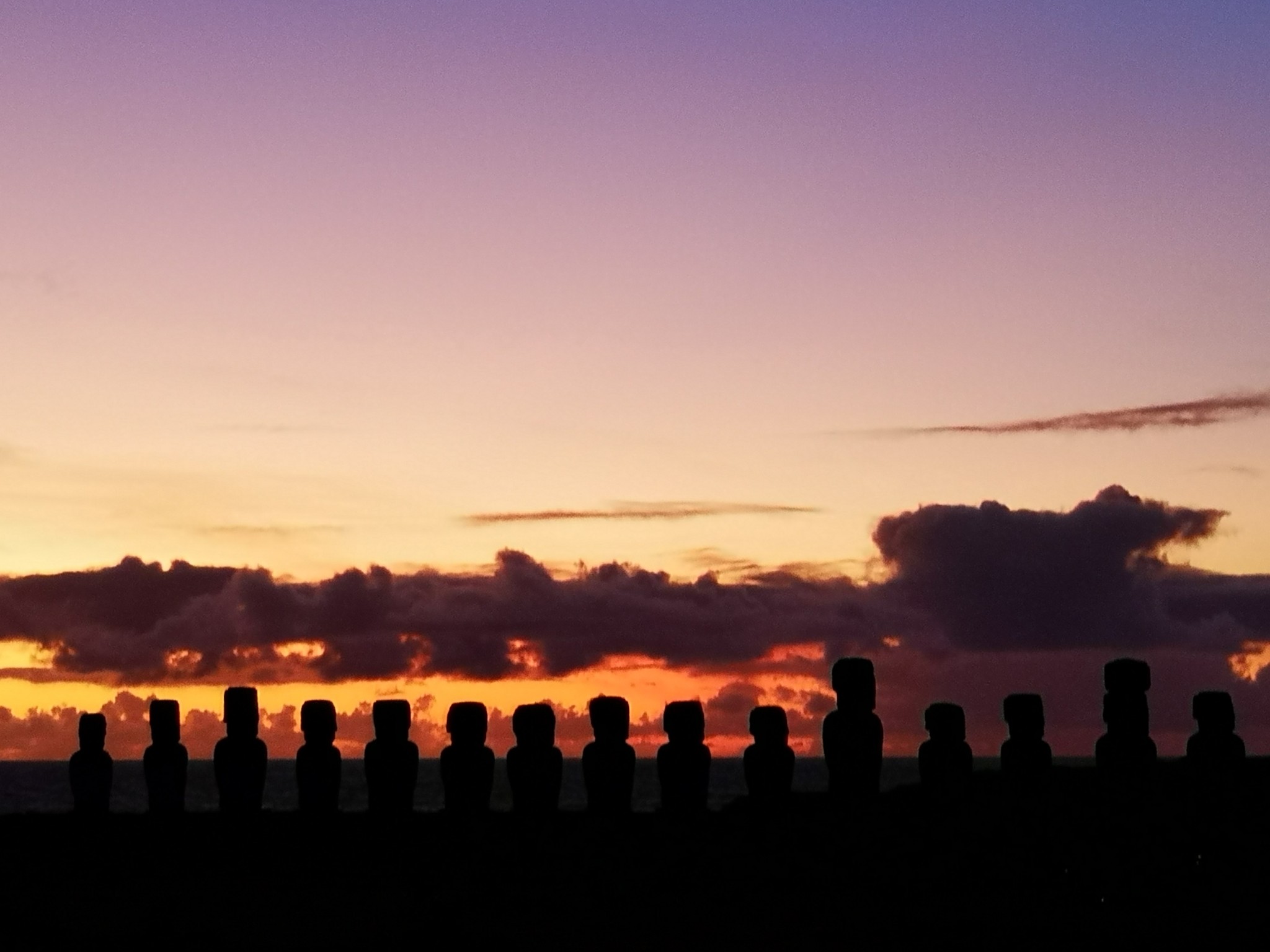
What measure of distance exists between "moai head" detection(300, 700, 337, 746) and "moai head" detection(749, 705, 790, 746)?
5433 millimetres

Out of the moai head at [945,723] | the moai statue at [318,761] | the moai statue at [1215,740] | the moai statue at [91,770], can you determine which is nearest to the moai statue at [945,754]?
the moai head at [945,723]

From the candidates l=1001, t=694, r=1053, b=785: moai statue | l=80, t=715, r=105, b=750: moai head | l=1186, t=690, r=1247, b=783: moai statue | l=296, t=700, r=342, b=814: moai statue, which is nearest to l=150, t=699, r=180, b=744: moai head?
l=80, t=715, r=105, b=750: moai head

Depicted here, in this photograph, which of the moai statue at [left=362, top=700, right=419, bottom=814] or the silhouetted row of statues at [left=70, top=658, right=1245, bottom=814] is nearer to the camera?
the silhouetted row of statues at [left=70, top=658, right=1245, bottom=814]

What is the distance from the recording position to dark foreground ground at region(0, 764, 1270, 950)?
18812 mm

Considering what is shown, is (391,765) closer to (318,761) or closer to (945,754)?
(318,761)

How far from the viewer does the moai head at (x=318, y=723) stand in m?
25.8

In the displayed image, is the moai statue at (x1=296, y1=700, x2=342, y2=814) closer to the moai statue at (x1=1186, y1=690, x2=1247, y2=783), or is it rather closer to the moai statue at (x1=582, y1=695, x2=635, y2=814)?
the moai statue at (x1=582, y1=695, x2=635, y2=814)

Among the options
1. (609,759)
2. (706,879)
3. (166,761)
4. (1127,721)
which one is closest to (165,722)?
(166,761)

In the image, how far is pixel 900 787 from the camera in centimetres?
2622

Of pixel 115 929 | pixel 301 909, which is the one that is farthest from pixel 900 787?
pixel 115 929

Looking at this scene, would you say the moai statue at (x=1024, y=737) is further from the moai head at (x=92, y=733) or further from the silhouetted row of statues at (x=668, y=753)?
the moai head at (x=92, y=733)

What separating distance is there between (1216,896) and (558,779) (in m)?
→ 8.09

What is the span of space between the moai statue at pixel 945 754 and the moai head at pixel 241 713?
8.60 meters

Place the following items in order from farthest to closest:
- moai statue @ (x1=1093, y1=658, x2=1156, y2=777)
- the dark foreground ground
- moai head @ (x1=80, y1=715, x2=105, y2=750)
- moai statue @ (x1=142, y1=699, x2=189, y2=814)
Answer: moai head @ (x1=80, y1=715, x2=105, y2=750), moai statue @ (x1=142, y1=699, x2=189, y2=814), moai statue @ (x1=1093, y1=658, x2=1156, y2=777), the dark foreground ground
